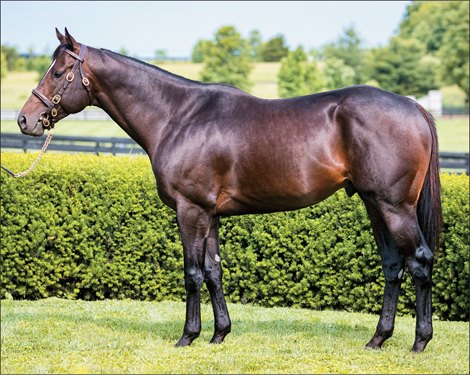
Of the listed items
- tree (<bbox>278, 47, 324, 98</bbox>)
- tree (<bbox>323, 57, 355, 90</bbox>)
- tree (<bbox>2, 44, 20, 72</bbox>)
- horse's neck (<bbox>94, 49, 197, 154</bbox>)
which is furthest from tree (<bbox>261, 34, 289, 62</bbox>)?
horse's neck (<bbox>94, 49, 197, 154</bbox>)

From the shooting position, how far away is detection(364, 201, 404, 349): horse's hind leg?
6.09 m

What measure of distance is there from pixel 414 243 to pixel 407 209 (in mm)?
286

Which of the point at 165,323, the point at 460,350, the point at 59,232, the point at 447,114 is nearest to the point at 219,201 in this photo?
the point at 165,323

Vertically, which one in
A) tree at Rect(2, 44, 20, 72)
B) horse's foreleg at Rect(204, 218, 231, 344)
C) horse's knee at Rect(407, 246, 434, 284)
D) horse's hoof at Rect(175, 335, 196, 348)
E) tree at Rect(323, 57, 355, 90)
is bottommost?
tree at Rect(2, 44, 20, 72)

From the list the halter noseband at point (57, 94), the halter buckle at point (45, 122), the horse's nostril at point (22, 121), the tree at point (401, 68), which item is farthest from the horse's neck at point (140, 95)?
the tree at point (401, 68)

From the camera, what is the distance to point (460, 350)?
6.41m

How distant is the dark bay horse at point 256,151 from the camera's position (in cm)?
566

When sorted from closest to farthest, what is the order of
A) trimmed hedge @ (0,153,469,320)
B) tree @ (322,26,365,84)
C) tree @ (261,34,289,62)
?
trimmed hedge @ (0,153,469,320) → tree @ (322,26,365,84) → tree @ (261,34,289,62)

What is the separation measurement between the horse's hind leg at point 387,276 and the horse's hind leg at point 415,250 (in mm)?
298

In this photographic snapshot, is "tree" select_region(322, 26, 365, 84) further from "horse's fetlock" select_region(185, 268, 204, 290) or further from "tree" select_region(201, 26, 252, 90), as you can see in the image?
"horse's fetlock" select_region(185, 268, 204, 290)

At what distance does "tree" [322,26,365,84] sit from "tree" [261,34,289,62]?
26.6m

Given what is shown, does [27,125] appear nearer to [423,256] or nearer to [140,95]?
[140,95]

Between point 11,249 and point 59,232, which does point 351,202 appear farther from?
point 11,249

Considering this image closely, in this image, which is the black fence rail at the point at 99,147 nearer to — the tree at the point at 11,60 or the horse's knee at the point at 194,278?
the horse's knee at the point at 194,278
